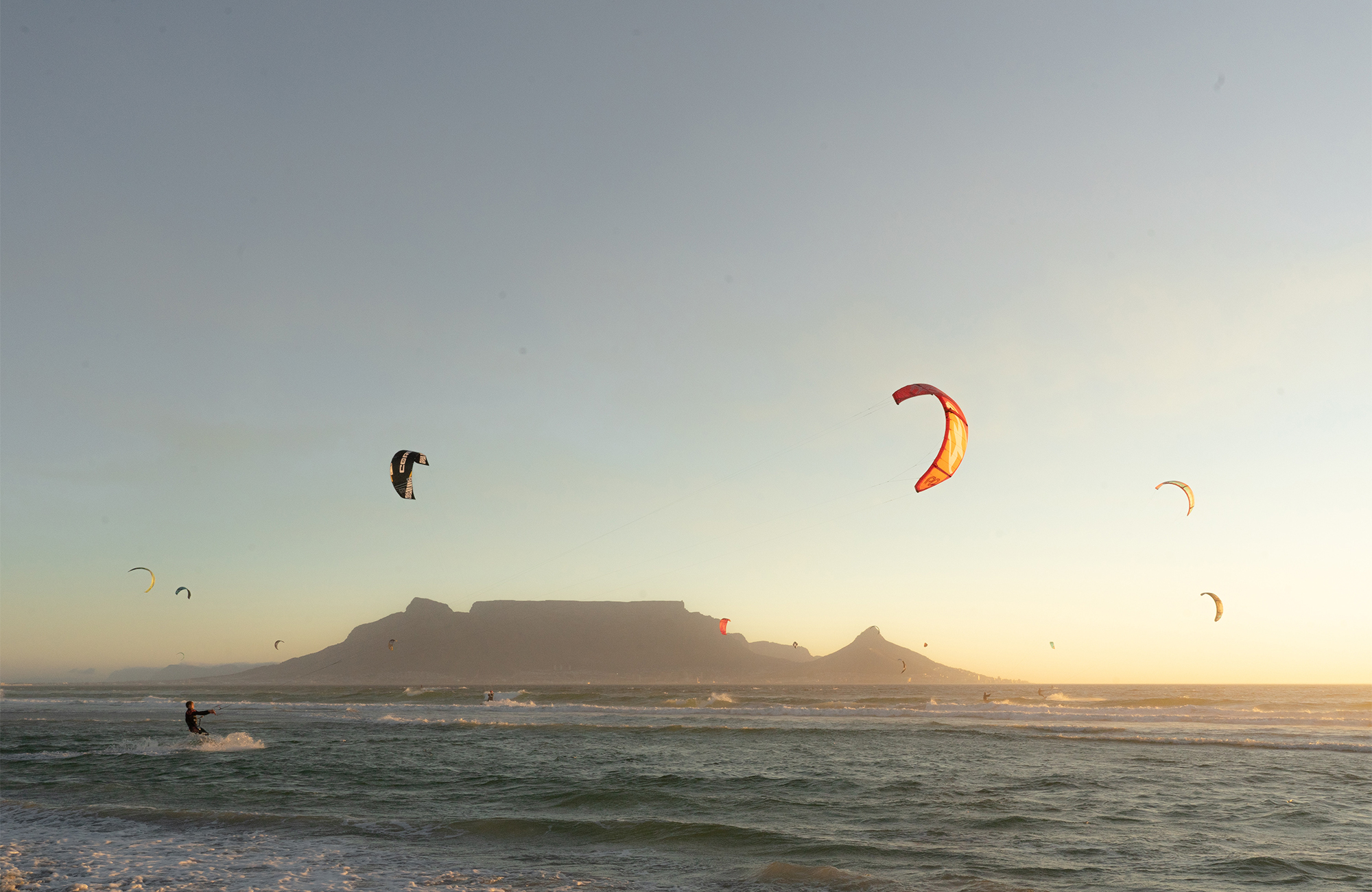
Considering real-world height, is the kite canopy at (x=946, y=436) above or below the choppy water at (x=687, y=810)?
above

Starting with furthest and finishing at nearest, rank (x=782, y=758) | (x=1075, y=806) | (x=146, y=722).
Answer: (x=146, y=722) < (x=782, y=758) < (x=1075, y=806)

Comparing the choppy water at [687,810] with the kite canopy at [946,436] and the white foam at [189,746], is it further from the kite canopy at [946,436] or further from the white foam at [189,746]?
the kite canopy at [946,436]

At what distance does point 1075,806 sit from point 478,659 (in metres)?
202

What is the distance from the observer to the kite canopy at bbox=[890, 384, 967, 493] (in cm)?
1741

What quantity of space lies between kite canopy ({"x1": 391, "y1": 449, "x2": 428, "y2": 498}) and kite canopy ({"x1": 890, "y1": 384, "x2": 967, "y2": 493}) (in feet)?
46.1

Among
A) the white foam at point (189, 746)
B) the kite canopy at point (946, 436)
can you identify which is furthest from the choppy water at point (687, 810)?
the kite canopy at point (946, 436)

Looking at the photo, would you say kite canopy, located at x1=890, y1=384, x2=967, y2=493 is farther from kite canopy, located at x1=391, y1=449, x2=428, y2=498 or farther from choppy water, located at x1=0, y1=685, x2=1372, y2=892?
kite canopy, located at x1=391, y1=449, x2=428, y2=498

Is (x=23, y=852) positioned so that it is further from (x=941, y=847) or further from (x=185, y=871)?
(x=941, y=847)

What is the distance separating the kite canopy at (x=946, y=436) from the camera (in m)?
17.4

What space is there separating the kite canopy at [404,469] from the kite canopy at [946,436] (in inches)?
553

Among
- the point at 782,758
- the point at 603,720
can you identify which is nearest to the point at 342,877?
the point at 782,758

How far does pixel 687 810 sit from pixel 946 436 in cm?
1016

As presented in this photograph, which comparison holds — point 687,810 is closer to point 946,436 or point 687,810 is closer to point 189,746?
point 946,436

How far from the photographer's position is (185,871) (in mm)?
9562
